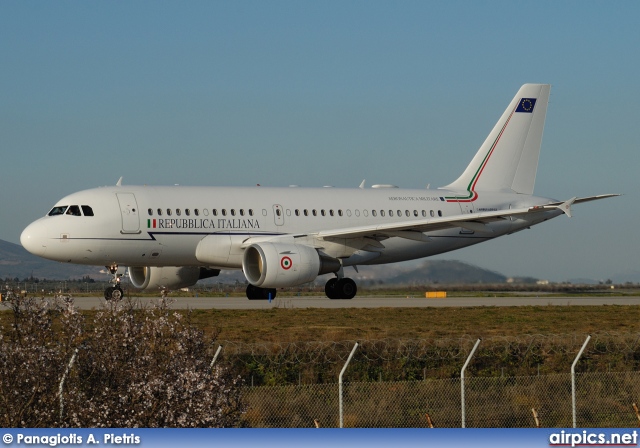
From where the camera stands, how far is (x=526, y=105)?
49312mm

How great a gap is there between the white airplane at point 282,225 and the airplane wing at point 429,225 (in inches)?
1.8

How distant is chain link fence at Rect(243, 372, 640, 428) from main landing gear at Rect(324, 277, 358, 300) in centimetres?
2147

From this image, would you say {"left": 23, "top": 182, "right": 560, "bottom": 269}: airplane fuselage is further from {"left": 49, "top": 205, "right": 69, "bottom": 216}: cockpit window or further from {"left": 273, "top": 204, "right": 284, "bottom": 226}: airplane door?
{"left": 49, "top": 205, "right": 69, "bottom": 216}: cockpit window

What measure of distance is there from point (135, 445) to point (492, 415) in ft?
32.7

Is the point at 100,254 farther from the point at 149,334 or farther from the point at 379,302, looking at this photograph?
the point at 149,334

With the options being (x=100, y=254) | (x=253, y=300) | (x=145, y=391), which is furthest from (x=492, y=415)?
(x=253, y=300)

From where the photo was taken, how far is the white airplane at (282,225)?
38.1 metres

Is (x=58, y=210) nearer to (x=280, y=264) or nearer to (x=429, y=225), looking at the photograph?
(x=280, y=264)

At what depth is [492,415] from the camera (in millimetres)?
19000

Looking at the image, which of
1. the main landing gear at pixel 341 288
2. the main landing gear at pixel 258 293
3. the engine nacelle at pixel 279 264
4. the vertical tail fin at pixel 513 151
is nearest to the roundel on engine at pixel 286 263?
the engine nacelle at pixel 279 264

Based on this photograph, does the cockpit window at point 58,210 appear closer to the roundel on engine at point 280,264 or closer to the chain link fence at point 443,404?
the roundel on engine at point 280,264

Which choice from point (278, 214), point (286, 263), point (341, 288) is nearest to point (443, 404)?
point (286, 263)

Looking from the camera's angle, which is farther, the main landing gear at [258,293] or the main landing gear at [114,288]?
the main landing gear at [258,293]

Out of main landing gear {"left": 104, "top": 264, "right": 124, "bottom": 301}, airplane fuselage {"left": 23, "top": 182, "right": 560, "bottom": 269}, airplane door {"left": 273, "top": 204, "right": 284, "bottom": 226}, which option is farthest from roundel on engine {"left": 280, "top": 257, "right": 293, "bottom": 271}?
main landing gear {"left": 104, "top": 264, "right": 124, "bottom": 301}
